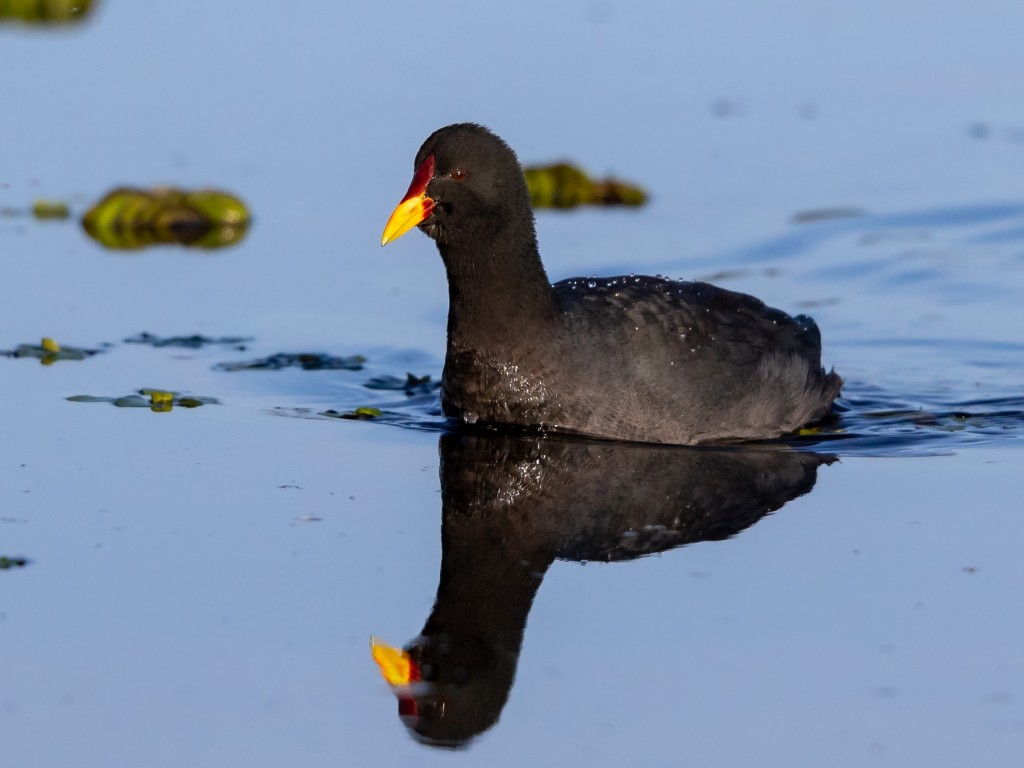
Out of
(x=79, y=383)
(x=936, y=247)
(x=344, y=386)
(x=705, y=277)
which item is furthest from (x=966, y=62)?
(x=79, y=383)

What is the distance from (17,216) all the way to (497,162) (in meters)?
5.08

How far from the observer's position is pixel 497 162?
9.10 meters

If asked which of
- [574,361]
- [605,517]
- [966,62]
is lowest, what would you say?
[605,517]

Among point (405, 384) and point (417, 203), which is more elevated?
point (417, 203)

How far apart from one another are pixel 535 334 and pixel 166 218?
484cm

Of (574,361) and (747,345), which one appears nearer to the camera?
(574,361)

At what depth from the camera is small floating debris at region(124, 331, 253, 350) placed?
1069cm

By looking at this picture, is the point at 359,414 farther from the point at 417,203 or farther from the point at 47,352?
the point at 47,352

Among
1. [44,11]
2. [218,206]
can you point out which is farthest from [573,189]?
[44,11]

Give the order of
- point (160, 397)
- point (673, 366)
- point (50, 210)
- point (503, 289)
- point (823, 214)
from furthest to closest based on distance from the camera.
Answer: point (823, 214) → point (50, 210) → point (160, 397) → point (673, 366) → point (503, 289)

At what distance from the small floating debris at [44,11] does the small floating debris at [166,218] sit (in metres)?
4.85

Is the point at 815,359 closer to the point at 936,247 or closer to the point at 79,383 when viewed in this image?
the point at 936,247

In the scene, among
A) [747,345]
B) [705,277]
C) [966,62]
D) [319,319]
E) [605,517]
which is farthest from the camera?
[966,62]

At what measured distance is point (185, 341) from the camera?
1073 centimetres
